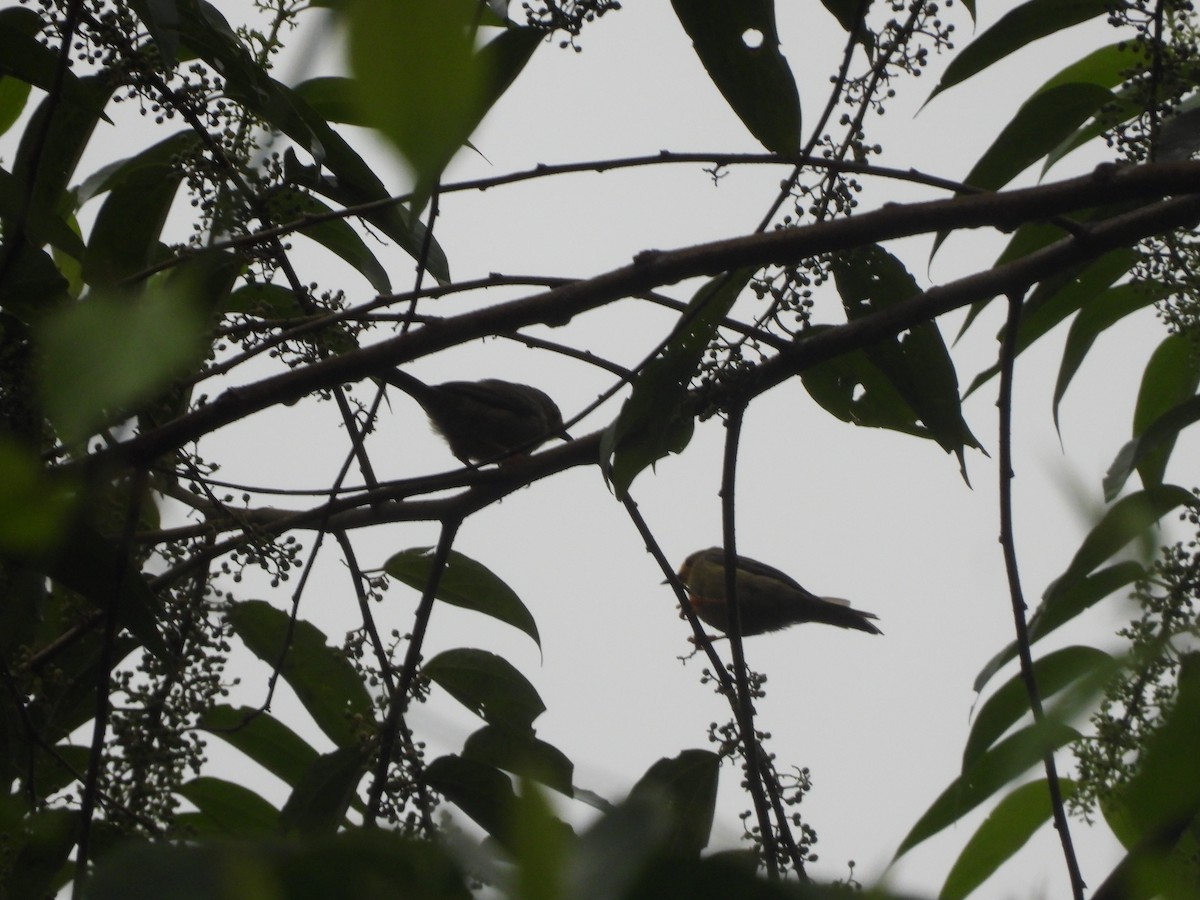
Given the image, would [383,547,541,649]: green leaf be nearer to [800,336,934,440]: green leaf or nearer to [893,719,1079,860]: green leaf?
[800,336,934,440]: green leaf

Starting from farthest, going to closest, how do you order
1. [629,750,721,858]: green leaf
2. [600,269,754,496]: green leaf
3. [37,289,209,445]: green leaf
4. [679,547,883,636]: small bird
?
[679,547,883,636]: small bird, [629,750,721,858]: green leaf, [600,269,754,496]: green leaf, [37,289,209,445]: green leaf

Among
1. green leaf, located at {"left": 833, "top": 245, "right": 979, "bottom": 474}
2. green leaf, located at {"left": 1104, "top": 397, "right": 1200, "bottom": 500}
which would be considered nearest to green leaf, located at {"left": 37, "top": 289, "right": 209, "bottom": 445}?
green leaf, located at {"left": 833, "top": 245, "right": 979, "bottom": 474}

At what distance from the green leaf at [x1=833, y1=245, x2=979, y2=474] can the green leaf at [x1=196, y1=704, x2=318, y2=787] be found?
5.91 ft

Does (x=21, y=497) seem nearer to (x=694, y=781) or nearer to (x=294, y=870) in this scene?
(x=294, y=870)

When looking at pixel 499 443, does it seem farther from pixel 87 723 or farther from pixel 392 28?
pixel 392 28

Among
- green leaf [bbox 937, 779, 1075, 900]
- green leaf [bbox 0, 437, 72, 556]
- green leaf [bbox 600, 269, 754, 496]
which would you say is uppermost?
green leaf [bbox 600, 269, 754, 496]

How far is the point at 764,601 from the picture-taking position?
8156mm

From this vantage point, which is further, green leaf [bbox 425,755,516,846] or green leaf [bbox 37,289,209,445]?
green leaf [bbox 425,755,516,846]

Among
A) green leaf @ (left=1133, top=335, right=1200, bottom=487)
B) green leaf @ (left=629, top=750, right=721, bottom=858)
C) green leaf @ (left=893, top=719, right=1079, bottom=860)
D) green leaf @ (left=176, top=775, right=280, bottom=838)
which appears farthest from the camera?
green leaf @ (left=1133, top=335, right=1200, bottom=487)

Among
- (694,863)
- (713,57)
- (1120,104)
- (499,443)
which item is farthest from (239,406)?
(499,443)

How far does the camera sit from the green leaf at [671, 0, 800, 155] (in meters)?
2.18

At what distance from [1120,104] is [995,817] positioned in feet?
5.40

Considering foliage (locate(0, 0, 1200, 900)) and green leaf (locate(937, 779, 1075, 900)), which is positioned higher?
foliage (locate(0, 0, 1200, 900))

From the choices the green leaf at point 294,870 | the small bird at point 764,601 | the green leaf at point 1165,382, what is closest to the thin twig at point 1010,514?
the green leaf at point 1165,382
